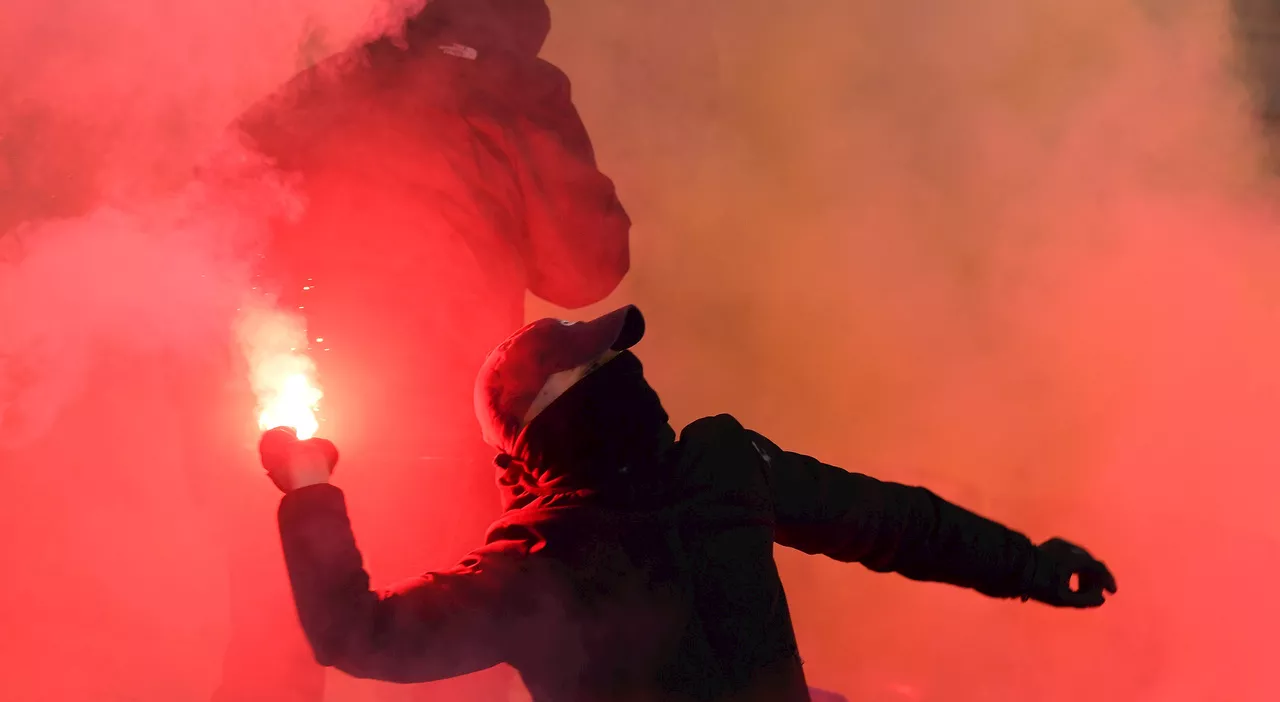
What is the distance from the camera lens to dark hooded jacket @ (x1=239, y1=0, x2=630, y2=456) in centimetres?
109

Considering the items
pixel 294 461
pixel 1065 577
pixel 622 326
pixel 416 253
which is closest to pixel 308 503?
pixel 294 461

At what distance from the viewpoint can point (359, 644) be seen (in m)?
0.67

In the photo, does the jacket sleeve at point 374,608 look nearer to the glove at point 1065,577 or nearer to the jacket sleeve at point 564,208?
the jacket sleeve at point 564,208

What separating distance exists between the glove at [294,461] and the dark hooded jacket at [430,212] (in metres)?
0.31

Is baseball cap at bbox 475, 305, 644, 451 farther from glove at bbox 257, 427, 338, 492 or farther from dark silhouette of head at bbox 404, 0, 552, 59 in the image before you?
dark silhouette of head at bbox 404, 0, 552, 59

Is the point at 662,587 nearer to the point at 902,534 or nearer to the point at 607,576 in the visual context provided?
the point at 607,576

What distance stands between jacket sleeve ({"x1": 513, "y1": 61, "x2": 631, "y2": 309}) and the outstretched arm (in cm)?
40

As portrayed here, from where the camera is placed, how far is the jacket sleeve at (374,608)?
2.18 feet

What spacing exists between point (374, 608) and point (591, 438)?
0.92 feet

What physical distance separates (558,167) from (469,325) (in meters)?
0.30

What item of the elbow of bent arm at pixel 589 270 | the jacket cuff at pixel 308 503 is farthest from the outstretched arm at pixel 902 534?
the jacket cuff at pixel 308 503

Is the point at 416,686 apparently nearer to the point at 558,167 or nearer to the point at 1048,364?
the point at 558,167

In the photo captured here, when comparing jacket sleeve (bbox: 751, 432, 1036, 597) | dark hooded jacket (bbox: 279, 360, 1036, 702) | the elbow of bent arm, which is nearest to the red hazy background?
the elbow of bent arm

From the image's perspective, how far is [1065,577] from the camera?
1062mm
